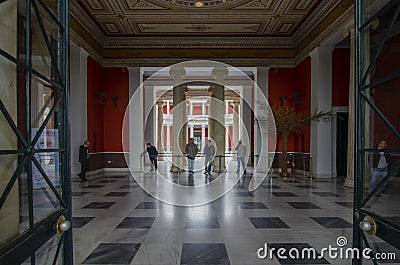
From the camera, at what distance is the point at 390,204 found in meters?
5.57

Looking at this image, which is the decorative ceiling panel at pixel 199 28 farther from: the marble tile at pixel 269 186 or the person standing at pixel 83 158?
the marble tile at pixel 269 186

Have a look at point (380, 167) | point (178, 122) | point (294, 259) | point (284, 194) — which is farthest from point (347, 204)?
point (178, 122)

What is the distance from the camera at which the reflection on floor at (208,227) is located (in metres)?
3.79

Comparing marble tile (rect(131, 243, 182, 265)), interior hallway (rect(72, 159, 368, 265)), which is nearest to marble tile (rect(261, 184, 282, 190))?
interior hallway (rect(72, 159, 368, 265))

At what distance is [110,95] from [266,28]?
684 centimetres

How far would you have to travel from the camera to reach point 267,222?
17.5 feet

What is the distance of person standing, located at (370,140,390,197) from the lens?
3.67 m

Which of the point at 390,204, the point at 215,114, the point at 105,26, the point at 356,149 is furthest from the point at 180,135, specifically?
the point at 356,149

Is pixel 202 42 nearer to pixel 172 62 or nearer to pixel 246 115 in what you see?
pixel 172 62

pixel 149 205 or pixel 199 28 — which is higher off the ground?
pixel 199 28

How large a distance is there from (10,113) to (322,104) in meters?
10.8

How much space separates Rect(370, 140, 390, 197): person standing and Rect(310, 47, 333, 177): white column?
4212 mm

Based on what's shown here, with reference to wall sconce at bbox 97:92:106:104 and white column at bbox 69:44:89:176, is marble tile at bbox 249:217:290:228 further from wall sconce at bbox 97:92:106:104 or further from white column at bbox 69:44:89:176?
wall sconce at bbox 97:92:106:104

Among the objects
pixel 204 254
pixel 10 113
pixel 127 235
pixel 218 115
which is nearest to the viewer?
pixel 10 113
